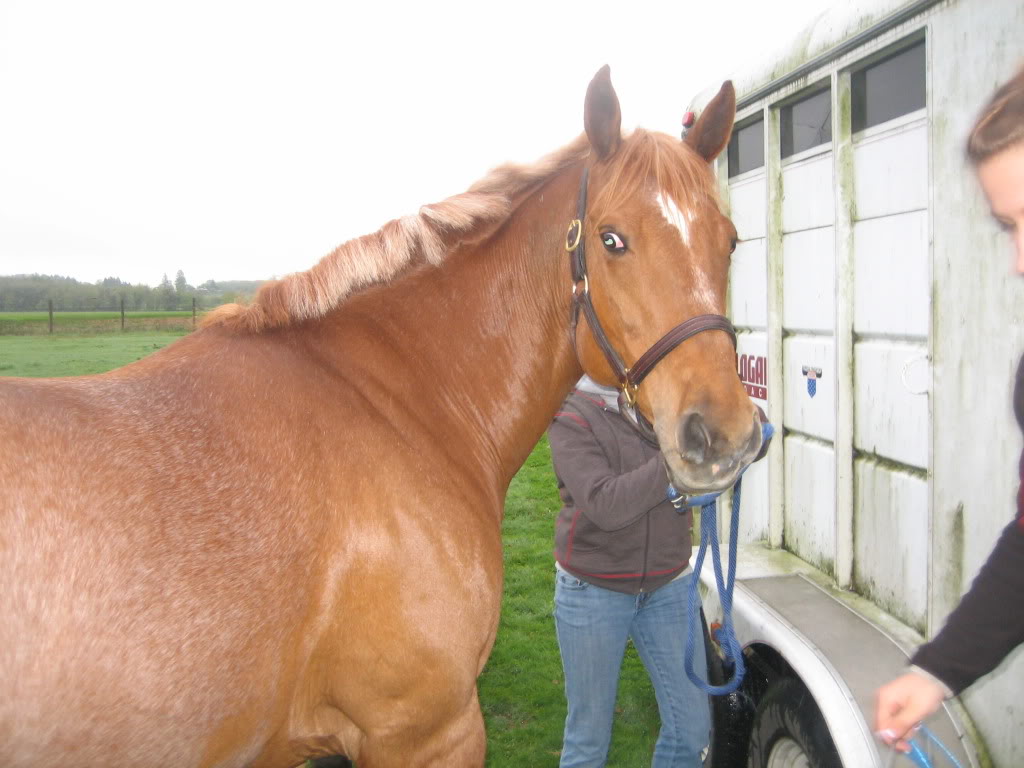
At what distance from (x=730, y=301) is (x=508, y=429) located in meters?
1.52

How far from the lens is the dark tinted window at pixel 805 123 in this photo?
243cm

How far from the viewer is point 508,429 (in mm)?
2268

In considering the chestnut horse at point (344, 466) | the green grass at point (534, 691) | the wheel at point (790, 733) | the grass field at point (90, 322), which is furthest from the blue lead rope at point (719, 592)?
the grass field at point (90, 322)

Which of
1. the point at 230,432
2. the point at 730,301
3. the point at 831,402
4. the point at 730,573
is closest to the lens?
the point at 230,432

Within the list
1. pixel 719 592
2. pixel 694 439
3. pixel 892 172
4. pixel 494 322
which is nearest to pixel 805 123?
pixel 892 172

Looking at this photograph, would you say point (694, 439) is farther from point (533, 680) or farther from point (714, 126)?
point (533, 680)

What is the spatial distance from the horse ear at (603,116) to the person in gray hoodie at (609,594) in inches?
31.0

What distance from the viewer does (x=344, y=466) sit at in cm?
178

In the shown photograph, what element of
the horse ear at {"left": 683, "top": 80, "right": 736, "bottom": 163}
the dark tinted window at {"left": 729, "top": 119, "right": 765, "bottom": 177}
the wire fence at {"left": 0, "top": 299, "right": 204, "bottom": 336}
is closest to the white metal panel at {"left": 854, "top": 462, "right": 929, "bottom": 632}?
the horse ear at {"left": 683, "top": 80, "right": 736, "bottom": 163}

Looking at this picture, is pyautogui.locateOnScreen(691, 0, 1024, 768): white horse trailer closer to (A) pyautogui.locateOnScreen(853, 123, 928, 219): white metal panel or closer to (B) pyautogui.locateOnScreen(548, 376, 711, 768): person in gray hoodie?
(A) pyautogui.locateOnScreen(853, 123, 928, 219): white metal panel

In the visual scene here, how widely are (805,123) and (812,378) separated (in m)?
0.98

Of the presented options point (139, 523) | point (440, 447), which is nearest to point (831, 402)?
point (440, 447)

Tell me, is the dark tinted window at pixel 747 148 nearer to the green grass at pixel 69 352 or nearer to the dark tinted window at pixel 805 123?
the dark tinted window at pixel 805 123

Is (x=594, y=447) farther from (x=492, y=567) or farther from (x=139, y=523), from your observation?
(x=139, y=523)
